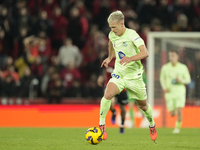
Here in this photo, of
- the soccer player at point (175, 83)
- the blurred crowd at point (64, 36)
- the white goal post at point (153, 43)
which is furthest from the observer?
the blurred crowd at point (64, 36)

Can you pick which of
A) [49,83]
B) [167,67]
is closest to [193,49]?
[167,67]

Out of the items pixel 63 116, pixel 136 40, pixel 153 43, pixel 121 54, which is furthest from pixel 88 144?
pixel 153 43

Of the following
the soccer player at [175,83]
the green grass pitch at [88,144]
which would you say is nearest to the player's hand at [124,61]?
the green grass pitch at [88,144]

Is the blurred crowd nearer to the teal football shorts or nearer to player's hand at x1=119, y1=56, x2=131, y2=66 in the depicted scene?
the teal football shorts

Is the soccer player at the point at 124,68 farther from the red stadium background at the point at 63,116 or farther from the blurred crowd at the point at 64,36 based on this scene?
the blurred crowd at the point at 64,36

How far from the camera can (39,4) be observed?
17.5 m

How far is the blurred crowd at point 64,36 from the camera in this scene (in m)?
14.4

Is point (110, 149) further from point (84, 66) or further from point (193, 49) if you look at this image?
point (84, 66)

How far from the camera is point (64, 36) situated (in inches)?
634

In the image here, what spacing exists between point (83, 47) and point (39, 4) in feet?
9.47

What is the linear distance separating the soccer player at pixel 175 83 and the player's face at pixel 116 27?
483cm

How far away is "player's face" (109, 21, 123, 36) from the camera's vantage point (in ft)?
22.3

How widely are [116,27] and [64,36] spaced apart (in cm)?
944

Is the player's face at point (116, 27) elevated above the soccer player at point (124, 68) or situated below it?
above
